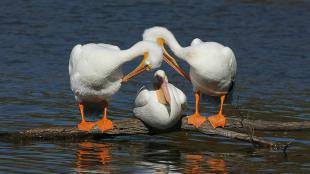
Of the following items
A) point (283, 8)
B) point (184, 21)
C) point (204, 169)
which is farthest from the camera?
point (283, 8)

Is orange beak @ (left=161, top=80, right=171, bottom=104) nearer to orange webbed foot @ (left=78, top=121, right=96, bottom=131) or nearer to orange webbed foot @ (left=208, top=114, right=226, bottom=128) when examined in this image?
orange webbed foot @ (left=208, top=114, right=226, bottom=128)

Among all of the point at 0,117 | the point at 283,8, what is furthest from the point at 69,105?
the point at 283,8

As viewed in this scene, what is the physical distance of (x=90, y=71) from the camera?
1205 cm

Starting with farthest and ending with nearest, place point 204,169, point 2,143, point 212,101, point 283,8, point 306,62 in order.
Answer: point 283,8, point 306,62, point 212,101, point 2,143, point 204,169

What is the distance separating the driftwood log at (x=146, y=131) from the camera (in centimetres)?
1194

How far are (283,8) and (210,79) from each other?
13.7m

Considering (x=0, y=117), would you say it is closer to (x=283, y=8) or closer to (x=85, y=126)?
(x=85, y=126)

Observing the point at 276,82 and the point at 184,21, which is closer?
the point at 276,82

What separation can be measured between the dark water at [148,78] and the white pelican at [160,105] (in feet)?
1.34

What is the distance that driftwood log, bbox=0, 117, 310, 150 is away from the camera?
470 inches

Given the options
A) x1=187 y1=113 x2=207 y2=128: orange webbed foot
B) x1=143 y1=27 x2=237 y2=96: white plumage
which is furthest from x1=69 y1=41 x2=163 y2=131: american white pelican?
x1=187 y1=113 x2=207 y2=128: orange webbed foot

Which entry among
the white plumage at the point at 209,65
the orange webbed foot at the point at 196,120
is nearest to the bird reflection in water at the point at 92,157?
the orange webbed foot at the point at 196,120

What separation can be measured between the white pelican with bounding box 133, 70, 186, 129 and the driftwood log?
0.48 ft

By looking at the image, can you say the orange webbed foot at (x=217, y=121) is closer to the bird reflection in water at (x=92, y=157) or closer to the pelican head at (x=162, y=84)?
the pelican head at (x=162, y=84)
